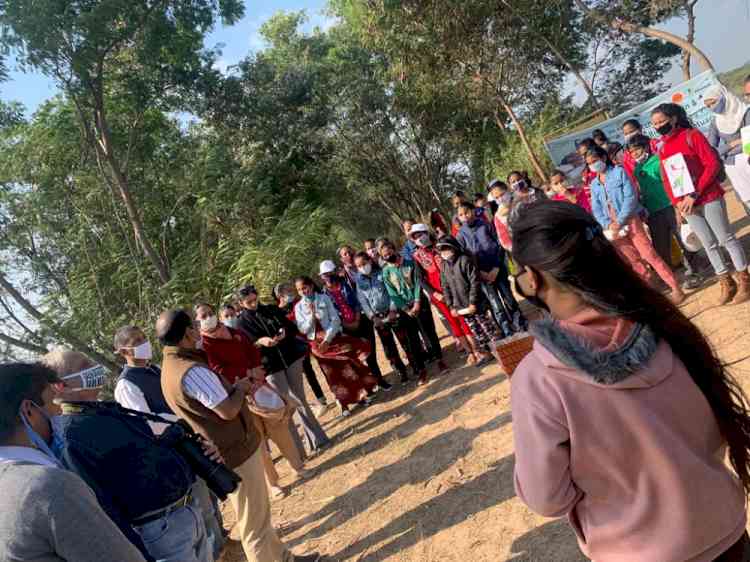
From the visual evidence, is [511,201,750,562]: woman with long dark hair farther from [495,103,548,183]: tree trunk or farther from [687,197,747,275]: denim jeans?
[495,103,548,183]: tree trunk

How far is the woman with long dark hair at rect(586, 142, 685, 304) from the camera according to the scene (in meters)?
5.21

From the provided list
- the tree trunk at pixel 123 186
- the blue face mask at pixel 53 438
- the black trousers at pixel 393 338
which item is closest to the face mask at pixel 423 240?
the black trousers at pixel 393 338

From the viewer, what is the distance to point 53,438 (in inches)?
81.4

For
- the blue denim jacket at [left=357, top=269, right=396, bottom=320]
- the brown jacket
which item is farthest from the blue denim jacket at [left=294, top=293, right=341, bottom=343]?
the brown jacket

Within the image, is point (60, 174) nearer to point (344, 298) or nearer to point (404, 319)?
point (344, 298)

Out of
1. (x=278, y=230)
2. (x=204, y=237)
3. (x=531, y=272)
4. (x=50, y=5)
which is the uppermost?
(x=50, y=5)

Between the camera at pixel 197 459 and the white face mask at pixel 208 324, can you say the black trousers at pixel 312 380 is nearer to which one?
the white face mask at pixel 208 324

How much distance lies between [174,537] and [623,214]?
4.79 meters

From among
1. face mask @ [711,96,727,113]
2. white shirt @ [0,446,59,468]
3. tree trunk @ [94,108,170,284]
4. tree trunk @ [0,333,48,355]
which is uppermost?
tree trunk @ [94,108,170,284]

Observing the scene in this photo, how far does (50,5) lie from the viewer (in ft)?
27.8

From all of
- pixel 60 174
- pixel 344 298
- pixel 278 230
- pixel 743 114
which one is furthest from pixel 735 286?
pixel 60 174

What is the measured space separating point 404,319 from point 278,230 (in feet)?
19.6

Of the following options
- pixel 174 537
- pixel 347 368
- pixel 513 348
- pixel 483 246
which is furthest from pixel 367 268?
pixel 174 537

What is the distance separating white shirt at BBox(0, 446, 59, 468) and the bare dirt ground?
251 cm
